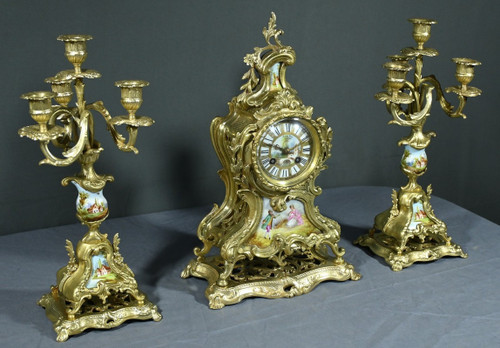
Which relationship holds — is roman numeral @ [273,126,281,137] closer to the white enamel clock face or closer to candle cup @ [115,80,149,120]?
the white enamel clock face

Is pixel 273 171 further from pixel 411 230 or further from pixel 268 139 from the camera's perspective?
pixel 411 230

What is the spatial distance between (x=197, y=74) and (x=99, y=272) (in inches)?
61.5

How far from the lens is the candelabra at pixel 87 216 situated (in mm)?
3143

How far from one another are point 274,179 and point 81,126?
0.86 meters

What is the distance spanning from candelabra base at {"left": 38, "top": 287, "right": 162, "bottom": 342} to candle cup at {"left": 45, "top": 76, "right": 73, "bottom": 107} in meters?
0.82

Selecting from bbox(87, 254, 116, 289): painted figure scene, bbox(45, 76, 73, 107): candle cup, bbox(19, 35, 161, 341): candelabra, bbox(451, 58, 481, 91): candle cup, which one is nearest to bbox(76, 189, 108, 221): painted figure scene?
bbox(19, 35, 161, 341): candelabra

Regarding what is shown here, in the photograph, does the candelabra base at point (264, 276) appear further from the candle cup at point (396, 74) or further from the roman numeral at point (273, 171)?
the candle cup at point (396, 74)

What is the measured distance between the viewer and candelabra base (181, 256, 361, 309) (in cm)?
354

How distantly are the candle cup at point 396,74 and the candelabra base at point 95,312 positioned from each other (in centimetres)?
140

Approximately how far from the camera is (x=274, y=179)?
3.54 meters

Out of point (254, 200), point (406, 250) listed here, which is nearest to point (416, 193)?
point (406, 250)

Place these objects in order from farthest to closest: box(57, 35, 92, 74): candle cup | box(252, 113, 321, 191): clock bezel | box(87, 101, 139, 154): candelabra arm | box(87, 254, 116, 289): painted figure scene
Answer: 1. box(252, 113, 321, 191): clock bezel
2. box(87, 254, 116, 289): painted figure scene
3. box(87, 101, 139, 154): candelabra arm
4. box(57, 35, 92, 74): candle cup

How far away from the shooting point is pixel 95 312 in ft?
11.0

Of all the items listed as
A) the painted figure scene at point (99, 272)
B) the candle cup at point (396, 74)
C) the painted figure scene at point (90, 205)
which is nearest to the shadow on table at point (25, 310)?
the painted figure scene at point (99, 272)
